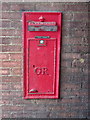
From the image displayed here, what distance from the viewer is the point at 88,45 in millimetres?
2828

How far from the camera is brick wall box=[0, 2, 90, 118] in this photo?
2740 mm

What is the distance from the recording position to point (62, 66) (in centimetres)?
288

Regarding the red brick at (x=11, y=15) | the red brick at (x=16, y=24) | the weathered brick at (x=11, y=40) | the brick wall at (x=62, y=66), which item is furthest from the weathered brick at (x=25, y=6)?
the weathered brick at (x=11, y=40)

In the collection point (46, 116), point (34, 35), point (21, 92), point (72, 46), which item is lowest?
point (46, 116)

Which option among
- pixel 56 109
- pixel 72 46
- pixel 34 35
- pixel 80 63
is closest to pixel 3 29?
pixel 34 35

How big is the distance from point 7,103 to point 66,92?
1.16 meters

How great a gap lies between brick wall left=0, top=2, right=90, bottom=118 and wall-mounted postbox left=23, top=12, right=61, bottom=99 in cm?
11

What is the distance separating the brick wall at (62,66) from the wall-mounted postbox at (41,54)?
110 millimetres

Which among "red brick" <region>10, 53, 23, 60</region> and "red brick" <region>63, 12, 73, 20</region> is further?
"red brick" <region>10, 53, 23, 60</region>

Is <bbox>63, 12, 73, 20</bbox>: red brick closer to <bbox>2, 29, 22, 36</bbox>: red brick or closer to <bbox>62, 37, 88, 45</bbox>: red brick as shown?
<bbox>62, 37, 88, 45</bbox>: red brick

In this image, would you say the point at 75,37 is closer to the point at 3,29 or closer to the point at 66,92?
the point at 66,92

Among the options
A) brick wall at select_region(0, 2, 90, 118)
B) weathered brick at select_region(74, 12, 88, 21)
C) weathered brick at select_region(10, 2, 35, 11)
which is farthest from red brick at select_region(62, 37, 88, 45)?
weathered brick at select_region(10, 2, 35, 11)

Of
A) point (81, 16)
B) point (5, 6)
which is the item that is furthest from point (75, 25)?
point (5, 6)

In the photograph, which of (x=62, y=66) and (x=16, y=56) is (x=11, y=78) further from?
(x=62, y=66)
